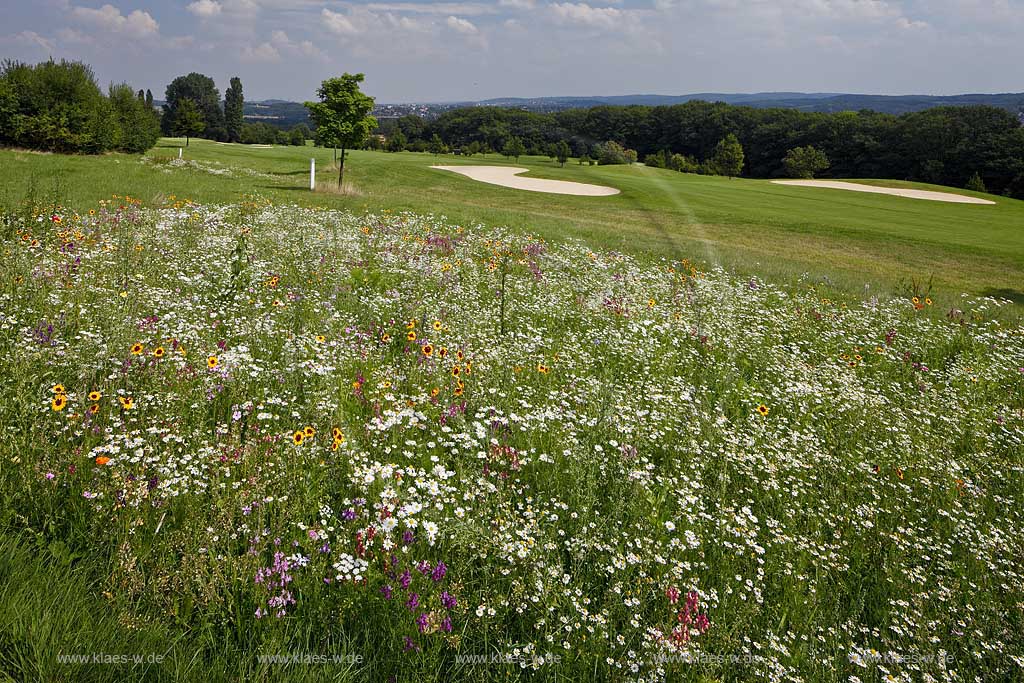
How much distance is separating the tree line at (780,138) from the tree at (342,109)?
102 ft

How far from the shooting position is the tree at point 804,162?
73.8 metres

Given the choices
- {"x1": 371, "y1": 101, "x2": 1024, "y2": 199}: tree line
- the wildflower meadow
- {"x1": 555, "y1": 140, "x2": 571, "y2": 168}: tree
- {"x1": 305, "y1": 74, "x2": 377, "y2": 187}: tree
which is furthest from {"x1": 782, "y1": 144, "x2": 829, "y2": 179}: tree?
the wildflower meadow

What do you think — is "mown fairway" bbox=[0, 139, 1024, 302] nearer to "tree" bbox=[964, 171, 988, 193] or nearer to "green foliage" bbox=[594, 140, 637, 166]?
"green foliage" bbox=[594, 140, 637, 166]

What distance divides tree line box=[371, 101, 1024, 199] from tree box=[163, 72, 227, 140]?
37.3m

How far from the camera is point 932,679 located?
9.52 ft

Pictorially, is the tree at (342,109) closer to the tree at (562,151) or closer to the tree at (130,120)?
the tree at (130,120)

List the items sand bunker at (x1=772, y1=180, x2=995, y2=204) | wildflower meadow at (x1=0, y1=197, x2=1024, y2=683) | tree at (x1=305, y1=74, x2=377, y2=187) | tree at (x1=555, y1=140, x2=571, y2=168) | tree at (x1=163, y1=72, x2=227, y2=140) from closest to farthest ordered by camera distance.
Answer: wildflower meadow at (x1=0, y1=197, x2=1024, y2=683), tree at (x1=305, y1=74, x2=377, y2=187), sand bunker at (x1=772, y1=180, x2=995, y2=204), tree at (x1=555, y1=140, x2=571, y2=168), tree at (x1=163, y1=72, x2=227, y2=140)

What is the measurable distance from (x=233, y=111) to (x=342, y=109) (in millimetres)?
118805

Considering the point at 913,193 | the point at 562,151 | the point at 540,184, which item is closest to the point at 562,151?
the point at 562,151

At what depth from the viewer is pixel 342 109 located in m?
25.0

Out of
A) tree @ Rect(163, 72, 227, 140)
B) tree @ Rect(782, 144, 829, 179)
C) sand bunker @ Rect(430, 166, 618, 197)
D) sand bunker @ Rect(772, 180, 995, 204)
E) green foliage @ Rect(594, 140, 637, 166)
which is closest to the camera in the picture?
green foliage @ Rect(594, 140, 637, 166)

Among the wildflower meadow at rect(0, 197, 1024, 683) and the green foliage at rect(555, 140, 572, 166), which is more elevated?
the green foliage at rect(555, 140, 572, 166)

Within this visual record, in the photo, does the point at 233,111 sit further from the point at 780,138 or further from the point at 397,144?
the point at 780,138

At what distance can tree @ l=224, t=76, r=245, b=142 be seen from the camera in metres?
119
